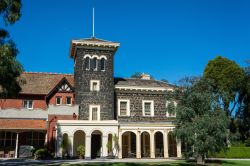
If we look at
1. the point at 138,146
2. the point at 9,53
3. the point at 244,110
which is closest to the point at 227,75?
the point at 244,110

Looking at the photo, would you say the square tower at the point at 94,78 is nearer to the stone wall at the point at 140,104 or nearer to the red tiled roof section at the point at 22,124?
the stone wall at the point at 140,104

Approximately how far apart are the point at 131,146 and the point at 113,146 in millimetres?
4610

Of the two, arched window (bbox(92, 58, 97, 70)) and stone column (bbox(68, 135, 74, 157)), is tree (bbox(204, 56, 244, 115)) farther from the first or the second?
stone column (bbox(68, 135, 74, 157))

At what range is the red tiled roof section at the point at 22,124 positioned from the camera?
33781mm

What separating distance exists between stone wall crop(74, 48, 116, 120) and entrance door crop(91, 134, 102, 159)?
229 centimetres

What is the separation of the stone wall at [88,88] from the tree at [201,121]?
9.93 metres

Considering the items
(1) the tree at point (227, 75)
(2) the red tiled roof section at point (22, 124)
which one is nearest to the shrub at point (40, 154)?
(2) the red tiled roof section at point (22, 124)

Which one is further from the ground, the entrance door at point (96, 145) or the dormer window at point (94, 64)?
the dormer window at point (94, 64)

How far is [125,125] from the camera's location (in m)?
35.0

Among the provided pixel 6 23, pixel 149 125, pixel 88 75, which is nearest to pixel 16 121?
pixel 88 75

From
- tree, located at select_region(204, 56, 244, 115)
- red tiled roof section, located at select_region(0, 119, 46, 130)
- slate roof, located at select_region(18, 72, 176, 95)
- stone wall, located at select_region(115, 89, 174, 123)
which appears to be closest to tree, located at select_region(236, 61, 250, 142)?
tree, located at select_region(204, 56, 244, 115)

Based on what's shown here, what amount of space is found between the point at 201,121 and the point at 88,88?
14618 millimetres

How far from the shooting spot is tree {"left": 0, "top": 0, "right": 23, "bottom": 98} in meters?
18.6

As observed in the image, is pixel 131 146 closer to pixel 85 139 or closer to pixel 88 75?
pixel 85 139
